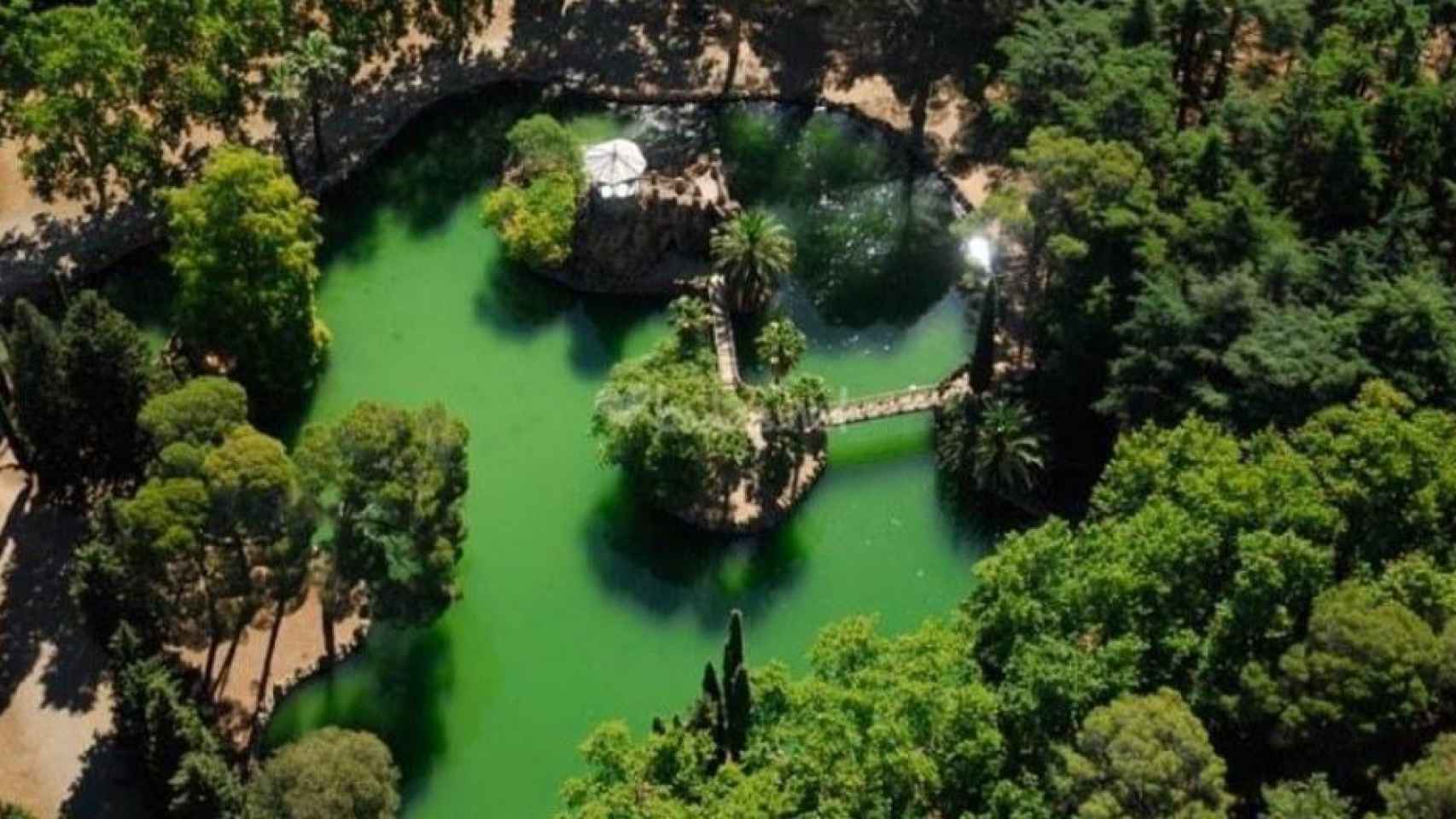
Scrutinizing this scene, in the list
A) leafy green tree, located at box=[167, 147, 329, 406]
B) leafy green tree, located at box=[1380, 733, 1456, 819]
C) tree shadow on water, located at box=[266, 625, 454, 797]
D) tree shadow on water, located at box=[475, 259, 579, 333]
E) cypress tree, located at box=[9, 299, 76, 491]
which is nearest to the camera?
leafy green tree, located at box=[1380, 733, 1456, 819]

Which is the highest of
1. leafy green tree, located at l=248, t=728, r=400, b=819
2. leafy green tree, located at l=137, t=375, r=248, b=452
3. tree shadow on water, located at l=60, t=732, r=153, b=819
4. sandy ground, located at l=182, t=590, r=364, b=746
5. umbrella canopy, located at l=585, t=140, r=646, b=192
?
umbrella canopy, located at l=585, t=140, r=646, b=192

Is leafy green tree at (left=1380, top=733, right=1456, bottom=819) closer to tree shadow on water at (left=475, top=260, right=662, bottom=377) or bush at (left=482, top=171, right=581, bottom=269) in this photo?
tree shadow on water at (left=475, top=260, right=662, bottom=377)

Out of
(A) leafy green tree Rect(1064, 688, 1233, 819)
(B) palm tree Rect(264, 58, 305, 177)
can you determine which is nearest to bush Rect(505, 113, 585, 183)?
(B) palm tree Rect(264, 58, 305, 177)

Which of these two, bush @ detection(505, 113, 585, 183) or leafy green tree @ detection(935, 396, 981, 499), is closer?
leafy green tree @ detection(935, 396, 981, 499)

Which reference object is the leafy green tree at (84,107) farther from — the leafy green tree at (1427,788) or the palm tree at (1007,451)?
the leafy green tree at (1427,788)

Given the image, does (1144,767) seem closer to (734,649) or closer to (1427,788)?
(1427,788)

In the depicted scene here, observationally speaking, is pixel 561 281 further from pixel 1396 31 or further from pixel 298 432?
pixel 1396 31

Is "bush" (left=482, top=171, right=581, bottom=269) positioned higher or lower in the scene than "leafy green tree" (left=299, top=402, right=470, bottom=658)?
higher
